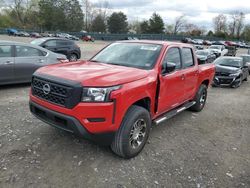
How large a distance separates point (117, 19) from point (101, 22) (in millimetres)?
6267

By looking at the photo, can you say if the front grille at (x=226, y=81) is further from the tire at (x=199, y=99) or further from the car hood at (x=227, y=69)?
the tire at (x=199, y=99)

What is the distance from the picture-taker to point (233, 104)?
837cm

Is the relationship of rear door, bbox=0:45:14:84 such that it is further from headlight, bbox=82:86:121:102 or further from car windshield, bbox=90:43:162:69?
headlight, bbox=82:86:121:102

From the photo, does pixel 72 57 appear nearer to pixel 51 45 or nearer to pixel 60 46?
pixel 60 46

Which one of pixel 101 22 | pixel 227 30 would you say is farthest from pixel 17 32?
pixel 227 30

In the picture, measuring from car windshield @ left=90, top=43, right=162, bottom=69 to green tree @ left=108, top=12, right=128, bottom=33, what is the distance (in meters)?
81.9

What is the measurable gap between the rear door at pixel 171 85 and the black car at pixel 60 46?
10.3 m

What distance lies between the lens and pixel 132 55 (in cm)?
477

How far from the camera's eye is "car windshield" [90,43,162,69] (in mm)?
4537

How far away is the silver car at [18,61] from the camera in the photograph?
7.54 metres

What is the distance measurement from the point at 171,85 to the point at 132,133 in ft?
4.50

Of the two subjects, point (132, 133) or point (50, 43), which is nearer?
point (132, 133)

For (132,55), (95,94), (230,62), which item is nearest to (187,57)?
(132,55)

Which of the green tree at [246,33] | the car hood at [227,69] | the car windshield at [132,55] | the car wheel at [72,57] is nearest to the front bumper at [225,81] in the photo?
the car hood at [227,69]
